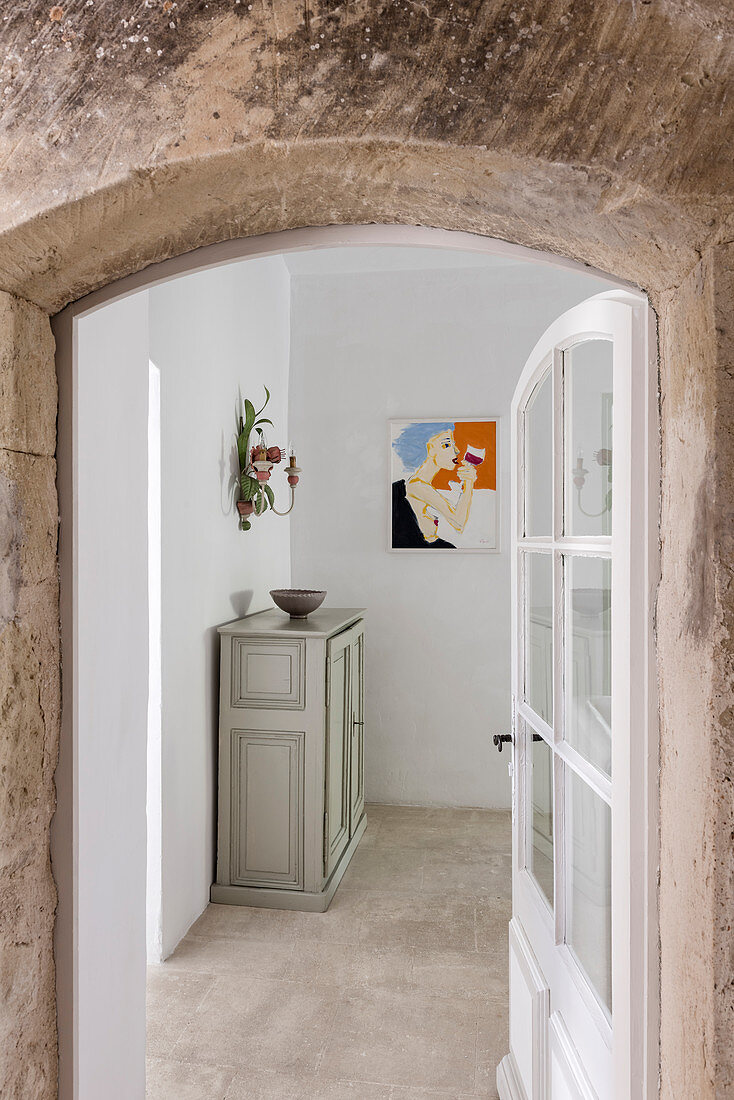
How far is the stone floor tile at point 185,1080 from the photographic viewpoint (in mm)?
1941

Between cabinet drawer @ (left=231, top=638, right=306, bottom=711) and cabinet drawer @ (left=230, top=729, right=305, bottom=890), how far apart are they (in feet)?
0.42

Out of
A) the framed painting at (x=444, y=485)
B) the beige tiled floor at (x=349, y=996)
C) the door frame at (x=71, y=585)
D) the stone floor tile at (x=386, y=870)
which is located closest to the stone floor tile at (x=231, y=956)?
the beige tiled floor at (x=349, y=996)

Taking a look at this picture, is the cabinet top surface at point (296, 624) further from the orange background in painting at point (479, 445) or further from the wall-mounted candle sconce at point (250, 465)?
the orange background in painting at point (479, 445)

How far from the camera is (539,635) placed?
1728 millimetres

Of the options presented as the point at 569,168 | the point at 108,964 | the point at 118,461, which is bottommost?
the point at 108,964

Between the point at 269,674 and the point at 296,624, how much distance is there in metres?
0.31

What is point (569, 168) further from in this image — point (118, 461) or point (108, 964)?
point (108, 964)

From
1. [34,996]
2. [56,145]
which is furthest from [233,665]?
[56,145]

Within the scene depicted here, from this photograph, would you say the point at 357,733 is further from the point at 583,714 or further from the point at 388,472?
the point at 583,714

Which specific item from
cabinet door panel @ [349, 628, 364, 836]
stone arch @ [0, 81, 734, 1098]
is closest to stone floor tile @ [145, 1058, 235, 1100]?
stone arch @ [0, 81, 734, 1098]

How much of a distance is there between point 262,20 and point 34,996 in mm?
1216

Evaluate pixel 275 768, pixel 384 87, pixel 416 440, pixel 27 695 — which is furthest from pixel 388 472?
pixel 384 87

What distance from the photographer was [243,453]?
137 inches

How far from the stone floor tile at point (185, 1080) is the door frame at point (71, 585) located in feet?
3.35
